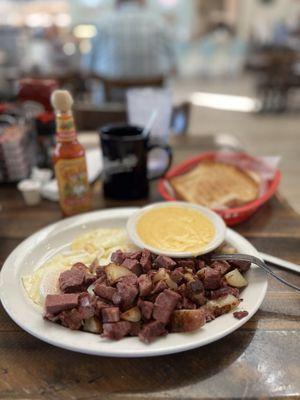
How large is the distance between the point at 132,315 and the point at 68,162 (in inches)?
18.4

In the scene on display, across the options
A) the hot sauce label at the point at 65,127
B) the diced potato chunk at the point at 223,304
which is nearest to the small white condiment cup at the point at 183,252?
the diced potato chunk at the point at 223,304

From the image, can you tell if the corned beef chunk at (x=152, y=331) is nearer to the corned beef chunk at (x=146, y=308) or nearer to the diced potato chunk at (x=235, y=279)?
the corned beef chunk at (x=146, y=308)

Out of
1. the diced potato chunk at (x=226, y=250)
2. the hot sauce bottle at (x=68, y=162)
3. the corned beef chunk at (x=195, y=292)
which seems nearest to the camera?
the corned beef chunk at (x=195, y=292)

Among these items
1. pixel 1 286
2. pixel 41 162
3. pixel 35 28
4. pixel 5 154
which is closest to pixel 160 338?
pixel 1 286

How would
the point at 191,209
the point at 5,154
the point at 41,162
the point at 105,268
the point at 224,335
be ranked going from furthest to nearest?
the point at 41,162
the point at 5,154
the point at 191,209
the point at 105,268
the point at 224,335

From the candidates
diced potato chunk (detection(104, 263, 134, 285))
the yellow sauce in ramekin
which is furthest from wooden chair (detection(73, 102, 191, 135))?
diced potato chunk (detection(104, 263, 134, 285))

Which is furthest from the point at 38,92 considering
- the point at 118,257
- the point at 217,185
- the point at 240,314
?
the point at 240,314

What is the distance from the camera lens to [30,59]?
580cm

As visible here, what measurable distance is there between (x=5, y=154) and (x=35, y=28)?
633 centimetres

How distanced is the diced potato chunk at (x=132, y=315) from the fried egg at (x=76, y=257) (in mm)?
153

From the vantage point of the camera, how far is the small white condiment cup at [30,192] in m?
1.06

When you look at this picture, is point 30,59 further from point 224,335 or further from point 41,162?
point 224,335

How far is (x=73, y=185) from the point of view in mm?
958

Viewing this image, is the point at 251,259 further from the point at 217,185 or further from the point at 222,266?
the point at 217,185
